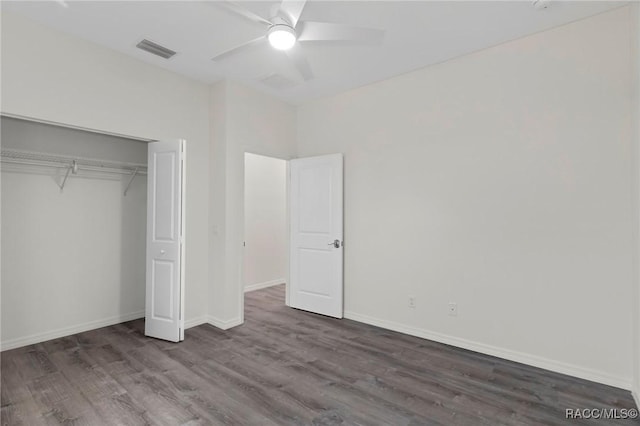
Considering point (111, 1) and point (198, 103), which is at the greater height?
point (111, 1)

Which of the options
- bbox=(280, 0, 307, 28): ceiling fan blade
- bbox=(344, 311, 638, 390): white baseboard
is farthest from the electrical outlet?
bbox=(280, 0, 307, 28): ceiling fan blade

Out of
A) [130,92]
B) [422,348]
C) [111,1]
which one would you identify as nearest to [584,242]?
[422,348]

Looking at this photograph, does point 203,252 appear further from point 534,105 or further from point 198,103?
point 534,105

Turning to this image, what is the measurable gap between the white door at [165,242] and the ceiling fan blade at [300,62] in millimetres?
1514

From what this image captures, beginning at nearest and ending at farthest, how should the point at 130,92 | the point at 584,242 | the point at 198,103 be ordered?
the point at 584,242
the point at 130,92
the point at 198,103

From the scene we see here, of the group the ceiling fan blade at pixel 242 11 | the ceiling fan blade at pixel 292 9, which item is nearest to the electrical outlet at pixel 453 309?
the ceiling fan blade at pixel 292 9

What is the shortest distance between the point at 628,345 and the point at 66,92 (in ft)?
17.6

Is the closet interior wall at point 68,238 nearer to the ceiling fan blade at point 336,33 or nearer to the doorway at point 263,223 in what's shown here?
the doorway at point 263,223

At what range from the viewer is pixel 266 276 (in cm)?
628

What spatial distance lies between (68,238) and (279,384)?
2.97m

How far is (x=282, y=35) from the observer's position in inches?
96.9

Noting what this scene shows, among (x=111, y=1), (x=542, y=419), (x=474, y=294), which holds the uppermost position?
(x=111, y=1)

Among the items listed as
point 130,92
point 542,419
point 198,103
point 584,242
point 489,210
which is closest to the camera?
point 542,419

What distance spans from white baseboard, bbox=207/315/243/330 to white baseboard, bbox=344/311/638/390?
5.20 feet
